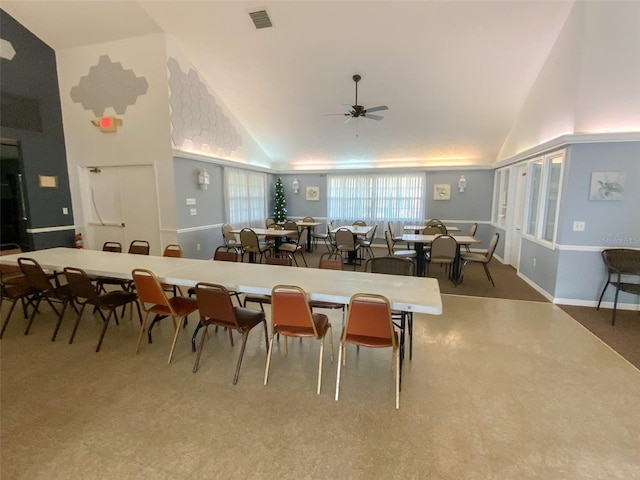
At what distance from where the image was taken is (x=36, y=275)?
327 centimetres

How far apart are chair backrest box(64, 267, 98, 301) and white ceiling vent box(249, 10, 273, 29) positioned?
429 cm

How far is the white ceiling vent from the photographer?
466cm

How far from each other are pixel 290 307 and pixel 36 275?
115 inches

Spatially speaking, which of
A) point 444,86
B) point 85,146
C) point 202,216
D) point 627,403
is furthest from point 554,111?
point 85,146

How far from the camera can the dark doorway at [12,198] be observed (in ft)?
17.7

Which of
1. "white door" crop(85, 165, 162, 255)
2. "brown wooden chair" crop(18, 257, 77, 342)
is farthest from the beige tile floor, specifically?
"white door" crop(85, 165, 162, 255)

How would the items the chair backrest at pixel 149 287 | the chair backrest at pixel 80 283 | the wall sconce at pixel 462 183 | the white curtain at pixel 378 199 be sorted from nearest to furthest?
the chair backrest at pixel 149 287 → the chair backrest at pixel 80 283 → the wall sconce at pixel 462 183 → the white curtain at pixel 378 199

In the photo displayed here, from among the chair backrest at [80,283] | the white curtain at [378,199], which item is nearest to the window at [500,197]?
the white curtain at [378,199]

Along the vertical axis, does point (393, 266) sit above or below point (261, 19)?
below

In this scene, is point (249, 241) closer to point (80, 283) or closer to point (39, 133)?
point (80, 283)

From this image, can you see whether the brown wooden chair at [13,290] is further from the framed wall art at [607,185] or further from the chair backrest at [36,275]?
the framed wall art at [607,185]

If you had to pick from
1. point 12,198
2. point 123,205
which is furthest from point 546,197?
point 12,198

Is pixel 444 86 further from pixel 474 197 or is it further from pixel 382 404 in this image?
pixel 382 404

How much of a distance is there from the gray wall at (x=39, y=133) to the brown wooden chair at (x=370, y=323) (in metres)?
6.43
